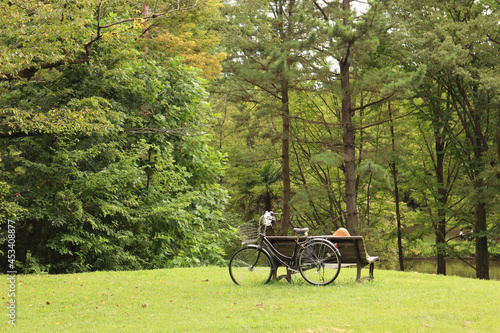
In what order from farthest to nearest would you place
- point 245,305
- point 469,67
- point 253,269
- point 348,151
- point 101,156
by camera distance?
point 348,151, point 469,67, point 101,156, point 253,269, point 245,305

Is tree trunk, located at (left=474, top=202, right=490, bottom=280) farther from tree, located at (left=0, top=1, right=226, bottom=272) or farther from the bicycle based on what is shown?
the bicycle

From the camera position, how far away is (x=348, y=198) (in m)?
15.9

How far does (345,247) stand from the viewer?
24.4ft

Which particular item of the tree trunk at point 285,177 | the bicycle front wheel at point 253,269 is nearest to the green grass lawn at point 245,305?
the bicycle front wheel at point 253,269

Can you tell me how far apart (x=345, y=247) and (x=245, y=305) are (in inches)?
86.8

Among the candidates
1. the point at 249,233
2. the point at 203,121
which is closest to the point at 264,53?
the point at 203,121

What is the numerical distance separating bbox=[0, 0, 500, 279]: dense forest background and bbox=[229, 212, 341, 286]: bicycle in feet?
10.7

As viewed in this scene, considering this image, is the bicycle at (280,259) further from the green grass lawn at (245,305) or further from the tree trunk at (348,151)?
the tree trunk at (348,151)

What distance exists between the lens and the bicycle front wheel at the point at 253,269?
25.0 feet

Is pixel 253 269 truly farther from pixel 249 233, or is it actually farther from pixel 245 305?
pixel 245 305

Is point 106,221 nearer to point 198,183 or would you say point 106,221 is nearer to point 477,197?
point 198,183

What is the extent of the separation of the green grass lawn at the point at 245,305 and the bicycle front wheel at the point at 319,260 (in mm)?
216

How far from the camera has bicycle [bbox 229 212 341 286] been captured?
23.8 ft

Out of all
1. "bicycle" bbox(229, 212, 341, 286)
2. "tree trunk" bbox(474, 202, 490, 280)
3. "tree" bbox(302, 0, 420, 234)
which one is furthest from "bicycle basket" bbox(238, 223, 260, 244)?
"tree trunk" bbox(474, 202, 490, 280)
